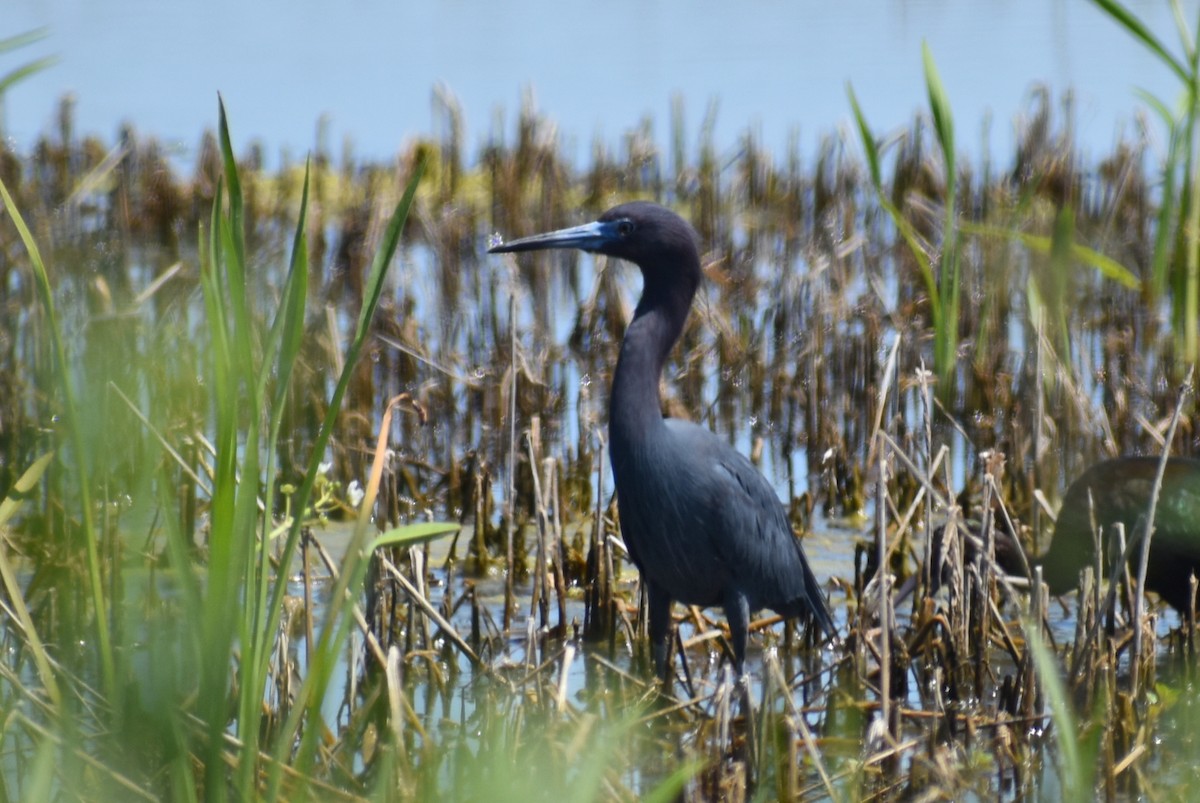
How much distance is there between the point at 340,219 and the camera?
956 cm

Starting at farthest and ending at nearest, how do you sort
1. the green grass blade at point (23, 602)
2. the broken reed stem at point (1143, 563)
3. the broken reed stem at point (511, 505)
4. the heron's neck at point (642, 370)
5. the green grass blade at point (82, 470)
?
the broken reed stem at point (511, 505), the heron's neck at point (642, 370), the broken reed stem at point (1143, 563), the green grass blade at point (23, 602), the green grass blade at point (82, 470)

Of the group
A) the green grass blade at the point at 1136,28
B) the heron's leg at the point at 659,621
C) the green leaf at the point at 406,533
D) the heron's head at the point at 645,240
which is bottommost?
the heron's leg at the point at 659,621

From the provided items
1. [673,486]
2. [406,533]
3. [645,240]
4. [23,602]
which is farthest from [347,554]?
[645,240]

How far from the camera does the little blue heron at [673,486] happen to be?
358 centimetres

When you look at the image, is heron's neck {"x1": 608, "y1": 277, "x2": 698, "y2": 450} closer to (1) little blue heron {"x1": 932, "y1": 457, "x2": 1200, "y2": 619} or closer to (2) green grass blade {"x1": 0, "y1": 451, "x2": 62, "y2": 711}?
(1) little blue heron {"x1": 932, "y1": 457, "x2": 1200, "y2": 619}

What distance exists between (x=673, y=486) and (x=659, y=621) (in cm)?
40

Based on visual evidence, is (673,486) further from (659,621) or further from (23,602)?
(23,602)

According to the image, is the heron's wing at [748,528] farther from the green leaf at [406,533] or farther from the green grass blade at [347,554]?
the green grass blade at [347,554]

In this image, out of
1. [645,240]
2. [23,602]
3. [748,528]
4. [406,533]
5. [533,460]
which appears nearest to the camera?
[406,533]

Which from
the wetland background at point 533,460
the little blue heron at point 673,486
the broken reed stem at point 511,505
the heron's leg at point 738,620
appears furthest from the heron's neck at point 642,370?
the broken reed stem at point 511,505

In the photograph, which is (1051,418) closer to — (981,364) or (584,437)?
(981,364)

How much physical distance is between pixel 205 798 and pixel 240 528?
346 mm

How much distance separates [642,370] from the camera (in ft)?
11.9

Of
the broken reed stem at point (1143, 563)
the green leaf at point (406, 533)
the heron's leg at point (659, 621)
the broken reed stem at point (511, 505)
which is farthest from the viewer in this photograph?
the broken reed stem at point (511, 505)
